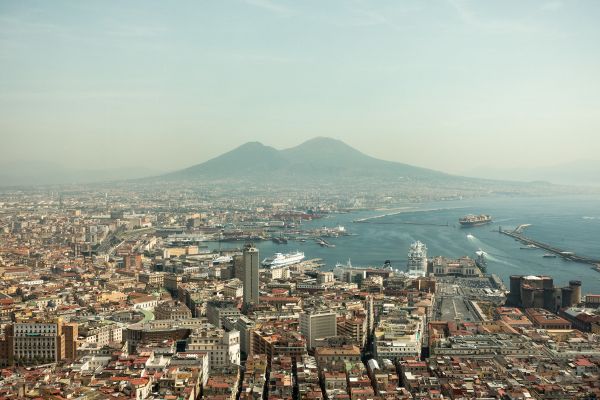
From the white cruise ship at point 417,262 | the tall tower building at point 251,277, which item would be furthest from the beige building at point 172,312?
the white cruise ship at point 417,262

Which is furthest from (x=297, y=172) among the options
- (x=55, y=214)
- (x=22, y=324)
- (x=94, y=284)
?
(x=22, y=324)

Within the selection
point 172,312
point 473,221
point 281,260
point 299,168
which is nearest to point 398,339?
point 172,312

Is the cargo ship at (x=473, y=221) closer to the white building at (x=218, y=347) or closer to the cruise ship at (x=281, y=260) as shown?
the cruise ship at (x=281, y=260)

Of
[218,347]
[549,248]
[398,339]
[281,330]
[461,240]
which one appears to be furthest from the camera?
[461,240]

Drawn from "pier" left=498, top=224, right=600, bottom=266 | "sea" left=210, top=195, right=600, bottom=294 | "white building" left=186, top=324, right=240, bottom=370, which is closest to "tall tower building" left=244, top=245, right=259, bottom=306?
"white building" left=186, top=324, right=240, bottom=370

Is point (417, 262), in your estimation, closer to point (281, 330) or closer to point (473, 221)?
point (281, 330)

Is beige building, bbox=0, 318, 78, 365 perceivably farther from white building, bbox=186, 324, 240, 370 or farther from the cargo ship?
the cargo ship
